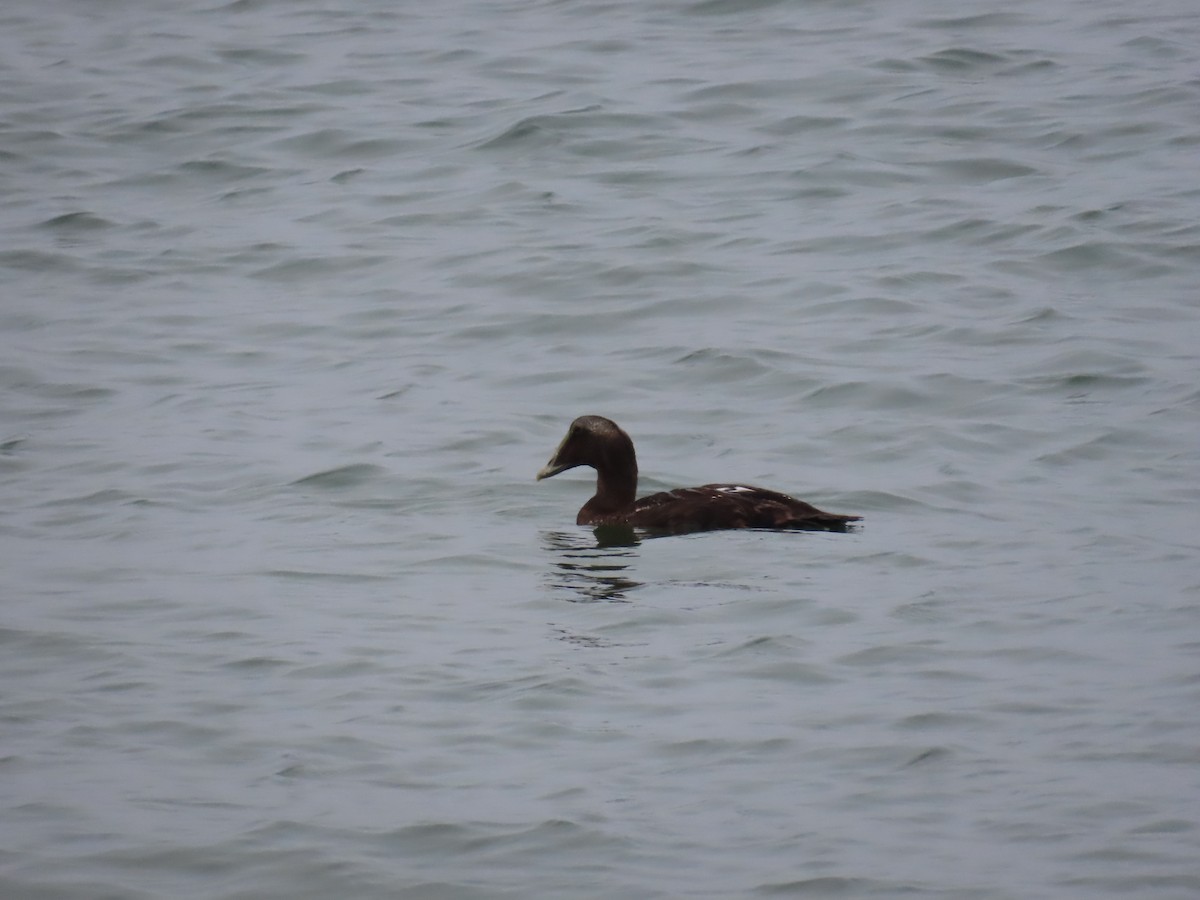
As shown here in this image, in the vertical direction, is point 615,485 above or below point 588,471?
above

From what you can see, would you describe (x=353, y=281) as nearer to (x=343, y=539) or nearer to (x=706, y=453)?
(x=706, y=453)

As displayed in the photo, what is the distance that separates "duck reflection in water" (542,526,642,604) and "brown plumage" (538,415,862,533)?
0.48 feet

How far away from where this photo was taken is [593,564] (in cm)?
1032

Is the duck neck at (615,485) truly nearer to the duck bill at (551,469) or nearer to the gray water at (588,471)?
the duck bill at (551,469)

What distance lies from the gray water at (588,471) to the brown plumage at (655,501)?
228mm

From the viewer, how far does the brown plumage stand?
1059 centimetres

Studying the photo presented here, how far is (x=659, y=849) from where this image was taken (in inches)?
257

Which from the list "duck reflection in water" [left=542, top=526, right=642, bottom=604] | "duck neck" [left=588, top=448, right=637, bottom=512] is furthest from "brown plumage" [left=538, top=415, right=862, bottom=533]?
"duck reflection in water" [left=542, top=526, right=642, bottom=604]

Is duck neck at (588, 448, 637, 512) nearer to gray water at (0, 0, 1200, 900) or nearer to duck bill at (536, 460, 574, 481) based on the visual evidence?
duck bill at (536, 460, 574, 481)

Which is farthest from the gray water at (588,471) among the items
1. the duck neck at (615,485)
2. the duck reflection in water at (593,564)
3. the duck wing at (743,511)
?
the duck neck at (615,485)

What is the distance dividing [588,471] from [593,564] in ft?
9.68

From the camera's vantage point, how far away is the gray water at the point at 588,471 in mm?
6820

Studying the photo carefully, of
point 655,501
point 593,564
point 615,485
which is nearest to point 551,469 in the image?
point 615,485

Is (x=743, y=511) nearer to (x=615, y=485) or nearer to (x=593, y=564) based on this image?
(x=593, y=564)
